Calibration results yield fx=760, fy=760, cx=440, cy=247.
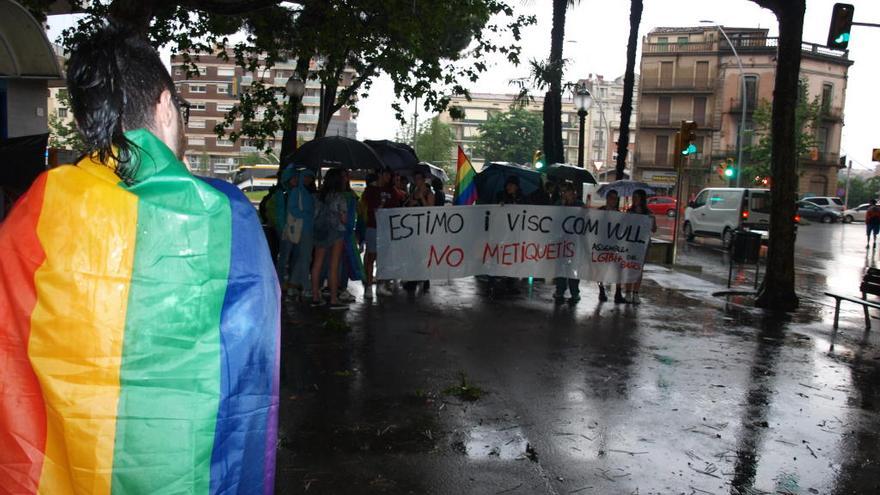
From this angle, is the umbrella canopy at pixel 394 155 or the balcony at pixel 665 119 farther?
the balcony at pixel 665 119

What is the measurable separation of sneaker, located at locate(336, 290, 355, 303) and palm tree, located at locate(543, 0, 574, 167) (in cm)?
969

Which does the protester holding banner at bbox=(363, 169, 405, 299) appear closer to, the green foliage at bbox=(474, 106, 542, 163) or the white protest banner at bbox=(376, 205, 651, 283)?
the white protest banner at bbox=(376, 205, 651, 283)

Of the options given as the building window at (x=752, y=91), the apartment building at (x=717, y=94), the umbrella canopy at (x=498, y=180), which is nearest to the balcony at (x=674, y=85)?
the apartment building at (x=717, y=94)

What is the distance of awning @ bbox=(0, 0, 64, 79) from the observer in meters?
9.28

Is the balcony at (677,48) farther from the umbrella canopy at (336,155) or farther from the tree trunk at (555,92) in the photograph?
the umbrella canopy at (336,155)

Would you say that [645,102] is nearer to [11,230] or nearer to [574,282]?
[574,282]

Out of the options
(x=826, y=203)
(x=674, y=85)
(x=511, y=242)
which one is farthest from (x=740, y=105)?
(x=511, y=242)

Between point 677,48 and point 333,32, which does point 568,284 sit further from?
point 677,48

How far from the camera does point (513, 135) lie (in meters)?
87.2

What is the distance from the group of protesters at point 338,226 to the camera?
10.1 m

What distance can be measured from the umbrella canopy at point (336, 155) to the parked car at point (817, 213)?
43.5 meters

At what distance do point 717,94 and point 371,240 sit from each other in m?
60.6

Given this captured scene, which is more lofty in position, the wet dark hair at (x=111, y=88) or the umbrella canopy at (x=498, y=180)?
the wet dark hair at (x=111, y=88)

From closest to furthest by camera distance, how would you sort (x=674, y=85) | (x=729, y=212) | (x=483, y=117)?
(x=729, y=212) < (x=674, y=85) < (x=483, y=117)
